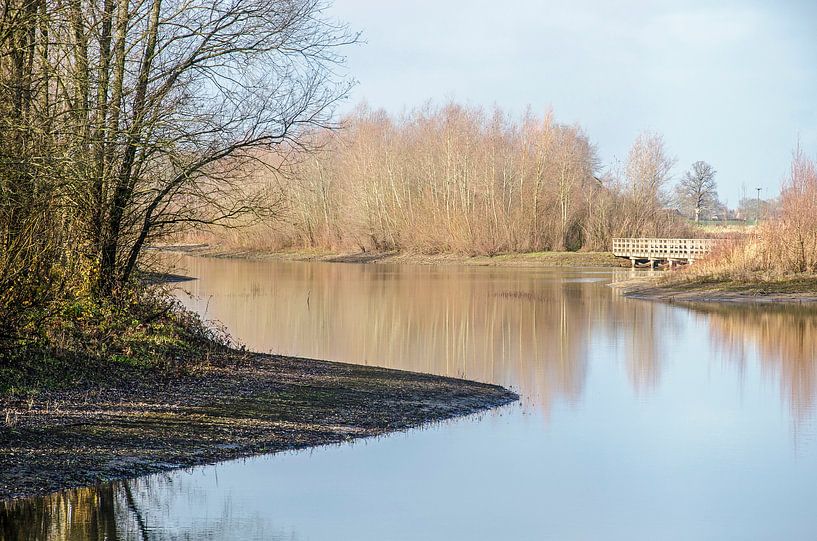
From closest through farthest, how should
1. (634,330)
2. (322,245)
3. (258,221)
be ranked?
(258,221) → (634,330) → (322,245)

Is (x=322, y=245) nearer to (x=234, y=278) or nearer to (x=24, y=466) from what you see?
(x=234, y=278)

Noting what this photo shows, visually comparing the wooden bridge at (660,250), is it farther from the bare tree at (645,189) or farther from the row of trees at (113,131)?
the row of trees at (113,131)

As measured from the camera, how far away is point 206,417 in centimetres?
1056

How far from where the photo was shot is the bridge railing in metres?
52.7

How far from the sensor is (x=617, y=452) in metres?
11.5

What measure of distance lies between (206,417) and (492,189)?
54.3m

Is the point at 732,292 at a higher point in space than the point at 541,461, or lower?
higher

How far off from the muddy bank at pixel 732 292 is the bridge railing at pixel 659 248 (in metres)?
12.3

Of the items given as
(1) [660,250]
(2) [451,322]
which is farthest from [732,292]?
(1) [660,250]

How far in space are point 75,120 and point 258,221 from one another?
177 inches

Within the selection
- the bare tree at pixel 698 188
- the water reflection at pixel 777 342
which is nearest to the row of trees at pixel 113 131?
the water reflection at pixel 777 342

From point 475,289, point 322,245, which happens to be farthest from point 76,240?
point 322,245

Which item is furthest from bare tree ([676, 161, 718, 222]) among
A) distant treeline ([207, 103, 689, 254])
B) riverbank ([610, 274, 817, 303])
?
riverbank ([610, 274, 817, 303])

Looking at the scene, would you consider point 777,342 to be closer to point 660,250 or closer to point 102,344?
point 102,344
